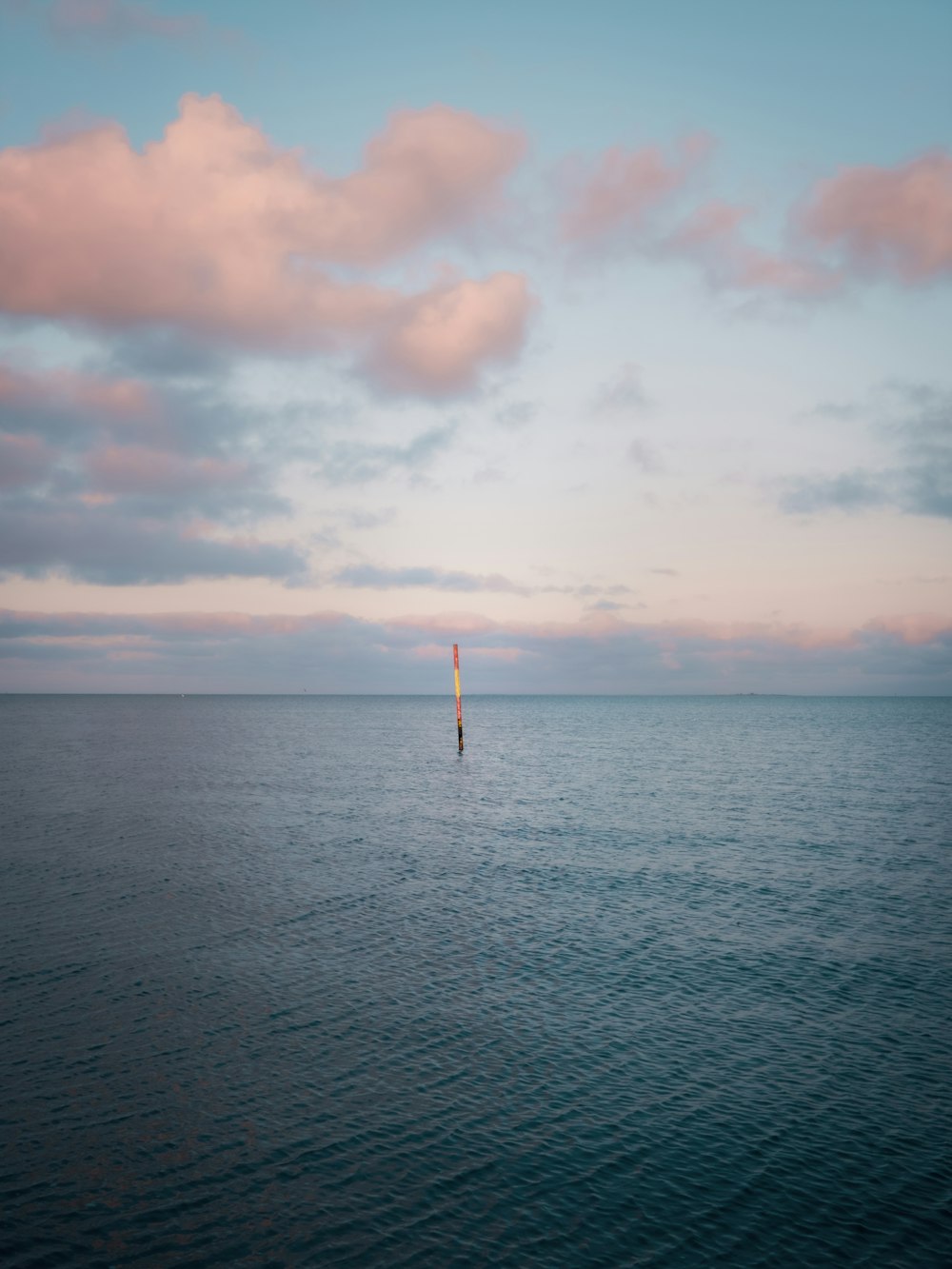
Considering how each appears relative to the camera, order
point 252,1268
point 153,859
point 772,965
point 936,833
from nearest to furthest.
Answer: point 252,1268 < point 772,965 < point 153,859 < point 936,833

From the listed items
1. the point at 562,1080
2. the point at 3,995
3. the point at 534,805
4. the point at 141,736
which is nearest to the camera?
the point at 562,1080

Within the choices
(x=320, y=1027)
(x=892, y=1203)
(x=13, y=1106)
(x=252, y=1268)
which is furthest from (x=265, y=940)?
(x=892, y=1203)

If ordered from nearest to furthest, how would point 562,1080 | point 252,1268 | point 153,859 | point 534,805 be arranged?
point 252,1268, point 562,1080, point 153,859, point 534,805

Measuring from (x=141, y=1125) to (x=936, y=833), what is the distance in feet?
208

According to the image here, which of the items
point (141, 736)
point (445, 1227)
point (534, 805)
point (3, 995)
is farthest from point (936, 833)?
point (141, 736)

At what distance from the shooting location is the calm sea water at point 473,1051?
1827cm

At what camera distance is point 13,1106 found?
883 inches

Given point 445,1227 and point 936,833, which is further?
point 936,833

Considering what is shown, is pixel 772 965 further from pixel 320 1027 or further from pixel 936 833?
pixel 936 833

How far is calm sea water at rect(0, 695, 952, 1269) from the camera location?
18.3 meters

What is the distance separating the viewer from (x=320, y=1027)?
28.2m

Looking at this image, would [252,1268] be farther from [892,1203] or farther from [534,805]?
[534,805]

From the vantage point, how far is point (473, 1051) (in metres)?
26.5

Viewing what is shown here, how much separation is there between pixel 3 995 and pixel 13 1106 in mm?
9082
